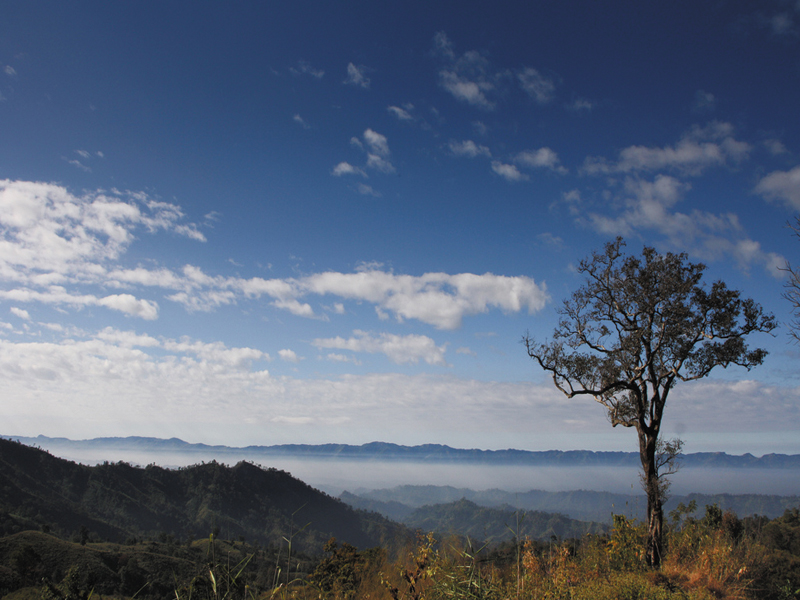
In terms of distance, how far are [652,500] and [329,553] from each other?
10808mm

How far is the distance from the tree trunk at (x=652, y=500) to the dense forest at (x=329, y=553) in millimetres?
340

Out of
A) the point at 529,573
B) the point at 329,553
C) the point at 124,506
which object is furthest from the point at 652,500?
the point at 124,506

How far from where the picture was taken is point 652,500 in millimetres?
12719

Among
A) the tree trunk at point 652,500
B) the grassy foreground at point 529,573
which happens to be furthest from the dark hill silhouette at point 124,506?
the tree trunk at point 652,500

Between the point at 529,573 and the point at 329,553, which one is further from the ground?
the point at 529,573

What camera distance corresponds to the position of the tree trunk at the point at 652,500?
12.0 m

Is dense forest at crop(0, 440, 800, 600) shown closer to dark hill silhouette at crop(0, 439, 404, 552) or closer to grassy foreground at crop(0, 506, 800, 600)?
grassy foreground at crop(0, 506, 800, 600)

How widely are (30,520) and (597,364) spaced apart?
153m

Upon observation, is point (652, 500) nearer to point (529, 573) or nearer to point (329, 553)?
point (529, 573)

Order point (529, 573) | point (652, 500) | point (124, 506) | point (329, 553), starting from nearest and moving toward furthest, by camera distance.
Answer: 1. point (529, 573)
2. point (652, 500)
3. point (329, 553)
4. point (124, 506)

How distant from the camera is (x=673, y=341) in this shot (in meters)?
13.6

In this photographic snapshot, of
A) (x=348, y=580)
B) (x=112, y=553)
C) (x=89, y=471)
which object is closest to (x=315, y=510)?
(x=89, y=471)

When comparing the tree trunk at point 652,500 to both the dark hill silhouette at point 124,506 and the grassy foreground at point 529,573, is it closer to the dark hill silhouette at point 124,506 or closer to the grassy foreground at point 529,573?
the grassy foreground at point 529,573

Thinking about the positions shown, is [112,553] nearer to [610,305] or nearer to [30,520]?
[30,520]
